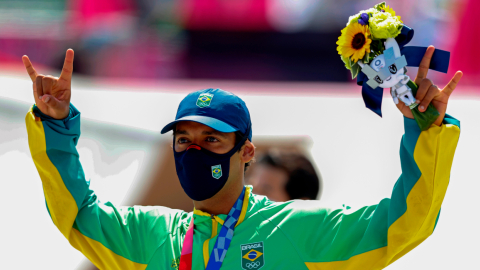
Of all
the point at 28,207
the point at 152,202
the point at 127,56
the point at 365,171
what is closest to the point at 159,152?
the point at 152,202

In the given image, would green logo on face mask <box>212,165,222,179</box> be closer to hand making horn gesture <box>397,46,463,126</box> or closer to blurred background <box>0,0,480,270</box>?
blurred background <box>0,0,480,270</box>

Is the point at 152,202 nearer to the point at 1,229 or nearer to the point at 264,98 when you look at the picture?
the point at 1,229

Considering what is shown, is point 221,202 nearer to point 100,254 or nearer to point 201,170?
point 201,170

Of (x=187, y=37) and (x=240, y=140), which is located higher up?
(x=187, y=37)

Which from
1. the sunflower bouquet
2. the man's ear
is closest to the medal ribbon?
the man's ear

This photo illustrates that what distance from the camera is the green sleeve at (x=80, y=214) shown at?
100 inches

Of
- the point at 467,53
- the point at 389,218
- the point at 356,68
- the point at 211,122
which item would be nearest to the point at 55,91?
the point at 211,122

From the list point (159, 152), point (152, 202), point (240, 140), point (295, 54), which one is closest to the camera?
point (240, 140)

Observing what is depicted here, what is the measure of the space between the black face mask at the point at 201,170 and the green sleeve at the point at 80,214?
0.73 feet

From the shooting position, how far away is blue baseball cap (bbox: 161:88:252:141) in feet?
8.48

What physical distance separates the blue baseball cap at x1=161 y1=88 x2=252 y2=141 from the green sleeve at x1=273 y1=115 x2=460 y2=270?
0.46m

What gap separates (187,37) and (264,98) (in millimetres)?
6124

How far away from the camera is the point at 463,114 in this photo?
17.6 ft

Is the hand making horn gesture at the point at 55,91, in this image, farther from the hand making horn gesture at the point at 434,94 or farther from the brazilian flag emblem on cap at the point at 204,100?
the hand making horn gesture at the point at 434,94
